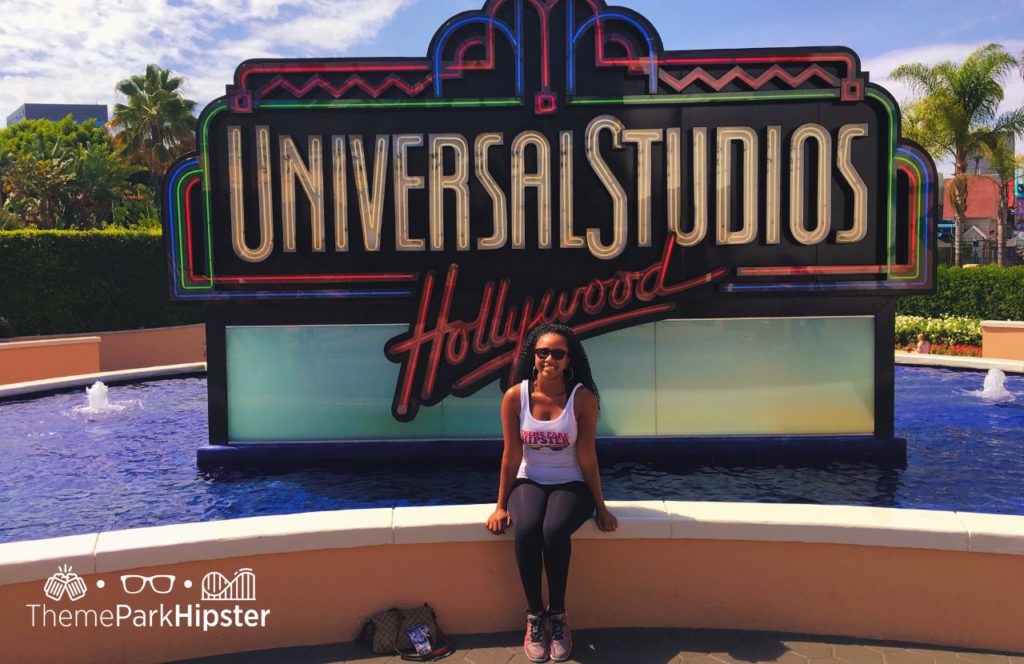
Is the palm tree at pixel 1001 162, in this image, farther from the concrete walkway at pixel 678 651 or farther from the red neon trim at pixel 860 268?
the concrete walkway at pixel 678 651

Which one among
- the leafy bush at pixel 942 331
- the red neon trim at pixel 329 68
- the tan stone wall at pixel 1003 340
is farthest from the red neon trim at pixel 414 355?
the leafy bush at pixel 942 331

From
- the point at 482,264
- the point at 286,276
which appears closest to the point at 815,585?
the point at 482,264

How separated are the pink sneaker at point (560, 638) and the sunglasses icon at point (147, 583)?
279cm

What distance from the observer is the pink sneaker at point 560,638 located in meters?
5.29

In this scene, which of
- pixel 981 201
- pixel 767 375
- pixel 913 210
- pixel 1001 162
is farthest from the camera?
pixel 981 201

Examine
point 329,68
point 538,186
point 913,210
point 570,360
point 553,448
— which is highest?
point 329,68

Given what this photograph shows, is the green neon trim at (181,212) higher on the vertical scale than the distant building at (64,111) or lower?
lower

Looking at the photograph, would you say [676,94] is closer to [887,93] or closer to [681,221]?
[681,221]

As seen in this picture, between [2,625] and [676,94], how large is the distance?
9.38 meters

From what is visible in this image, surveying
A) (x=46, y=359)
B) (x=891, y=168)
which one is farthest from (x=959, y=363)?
(x=46, y=359)

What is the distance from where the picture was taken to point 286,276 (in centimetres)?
1051

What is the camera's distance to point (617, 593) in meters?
5.75

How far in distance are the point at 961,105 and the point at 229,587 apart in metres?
44.0

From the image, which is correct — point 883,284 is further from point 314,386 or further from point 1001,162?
point 1001,162
